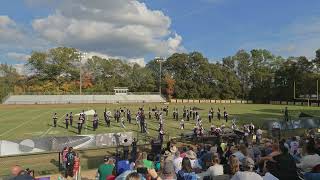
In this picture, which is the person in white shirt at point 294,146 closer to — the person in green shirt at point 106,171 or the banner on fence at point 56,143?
the person in green shirt at point 106,171

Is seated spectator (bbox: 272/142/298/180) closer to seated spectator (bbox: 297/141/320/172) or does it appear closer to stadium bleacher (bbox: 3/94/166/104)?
seated spectator (bbox: 297/141/320/172)

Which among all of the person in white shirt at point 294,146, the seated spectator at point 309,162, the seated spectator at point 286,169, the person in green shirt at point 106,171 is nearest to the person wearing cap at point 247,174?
the seated spectator at point 286,169

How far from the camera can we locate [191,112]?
145 feet

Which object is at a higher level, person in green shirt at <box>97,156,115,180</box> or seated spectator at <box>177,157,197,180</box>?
seated spectator at <box>177,157,197,180</box>

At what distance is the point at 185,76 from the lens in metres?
114

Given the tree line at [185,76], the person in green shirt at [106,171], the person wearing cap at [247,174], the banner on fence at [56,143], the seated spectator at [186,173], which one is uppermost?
the tree line at [185,76]

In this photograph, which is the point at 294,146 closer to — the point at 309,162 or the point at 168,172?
the point at 309,162

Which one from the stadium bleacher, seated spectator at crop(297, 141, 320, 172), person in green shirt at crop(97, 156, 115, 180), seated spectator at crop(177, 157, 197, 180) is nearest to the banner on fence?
person in green shirt at crop(97, 156, 115, 180)

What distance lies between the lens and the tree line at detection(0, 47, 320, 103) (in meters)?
100

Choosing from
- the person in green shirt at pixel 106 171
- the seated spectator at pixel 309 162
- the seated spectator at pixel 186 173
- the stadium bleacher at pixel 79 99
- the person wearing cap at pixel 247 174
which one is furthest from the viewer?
the stadium bleacher at pixel 79 99

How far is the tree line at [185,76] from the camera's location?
100m

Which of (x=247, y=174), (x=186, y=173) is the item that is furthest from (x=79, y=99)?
(x=247, y=174)

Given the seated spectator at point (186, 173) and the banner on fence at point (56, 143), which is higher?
the seated spectator at point (186, 173)

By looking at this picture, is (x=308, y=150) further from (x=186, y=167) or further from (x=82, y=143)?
(x=82, y=143)
